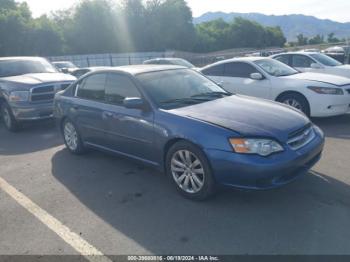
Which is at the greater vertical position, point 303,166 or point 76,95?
point 76,95

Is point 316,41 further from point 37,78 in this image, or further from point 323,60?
point 37,78

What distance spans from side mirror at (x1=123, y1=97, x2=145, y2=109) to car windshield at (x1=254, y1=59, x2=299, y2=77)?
4473 mm

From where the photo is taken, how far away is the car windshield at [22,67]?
9183mm

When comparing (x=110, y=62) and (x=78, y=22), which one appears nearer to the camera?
(x=110, y=62)

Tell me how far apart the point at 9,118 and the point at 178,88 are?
5.44 metres

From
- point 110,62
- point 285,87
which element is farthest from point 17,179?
point 110,62

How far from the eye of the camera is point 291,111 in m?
4.62

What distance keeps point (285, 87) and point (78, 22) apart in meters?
58.3

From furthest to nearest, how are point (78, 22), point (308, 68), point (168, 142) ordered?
point (78, 22), point (308, 68), point (168, 142)

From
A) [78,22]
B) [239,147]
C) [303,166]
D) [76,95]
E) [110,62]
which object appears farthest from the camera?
[78,22]

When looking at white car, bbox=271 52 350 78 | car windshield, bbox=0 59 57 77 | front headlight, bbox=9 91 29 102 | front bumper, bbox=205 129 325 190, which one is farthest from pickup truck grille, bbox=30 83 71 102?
white car, bbox=271 52 350 78

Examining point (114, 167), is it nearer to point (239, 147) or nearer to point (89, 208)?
point (89, 208)

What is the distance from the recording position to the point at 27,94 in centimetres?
817

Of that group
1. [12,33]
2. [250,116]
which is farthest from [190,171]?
[12,33]
